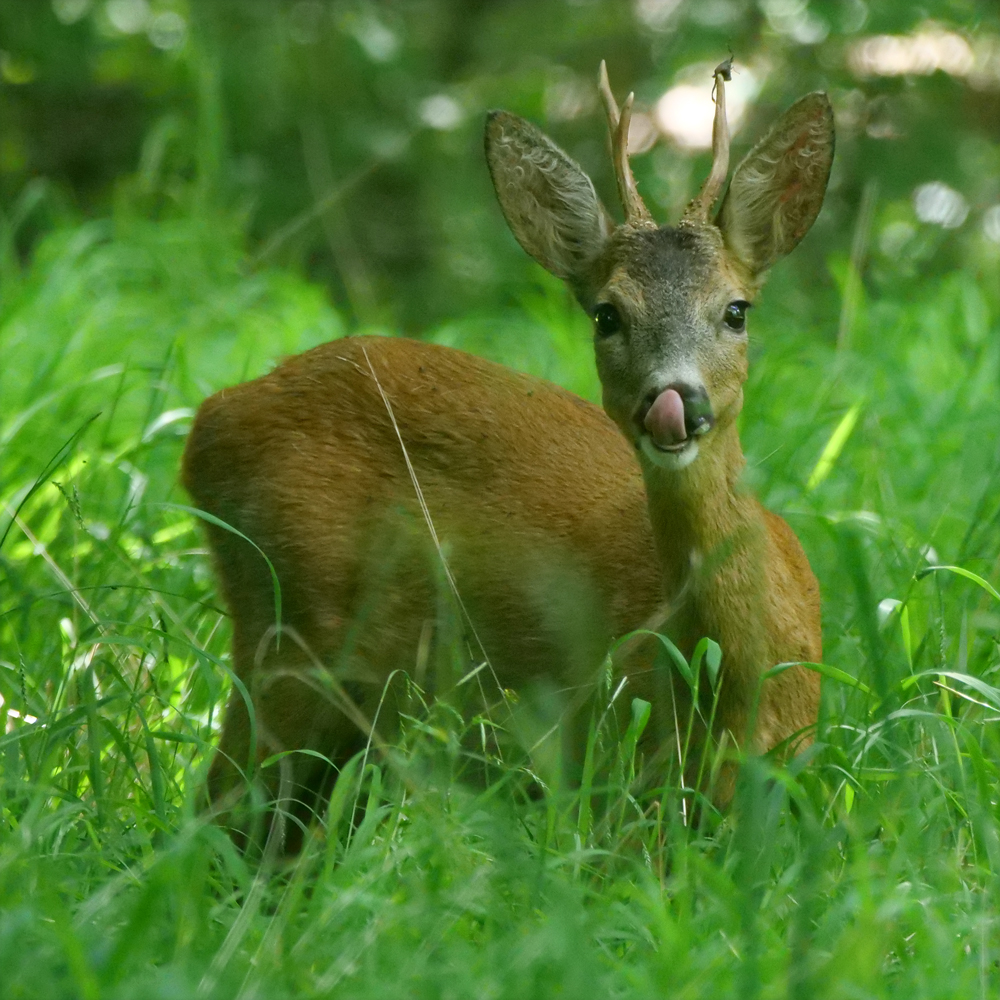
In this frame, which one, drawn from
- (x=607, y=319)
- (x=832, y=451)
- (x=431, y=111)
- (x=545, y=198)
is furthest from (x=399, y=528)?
(x=431, y=111)

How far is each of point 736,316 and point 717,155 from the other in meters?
0.35

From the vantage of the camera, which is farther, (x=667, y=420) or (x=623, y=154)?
(x=623, y=154)

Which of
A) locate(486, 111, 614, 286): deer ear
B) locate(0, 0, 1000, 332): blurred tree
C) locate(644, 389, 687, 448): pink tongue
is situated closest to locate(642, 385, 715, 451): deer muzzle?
locate(644, 389, 687, 448): pink tongue

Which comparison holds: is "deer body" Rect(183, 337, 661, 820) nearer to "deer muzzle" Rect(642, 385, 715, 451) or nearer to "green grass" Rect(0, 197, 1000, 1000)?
"green grass" Rect(0, 197, 1000, 1000)

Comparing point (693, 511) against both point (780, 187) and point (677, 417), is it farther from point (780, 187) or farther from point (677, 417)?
point (780, 187)

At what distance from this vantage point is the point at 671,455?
10.5 ft

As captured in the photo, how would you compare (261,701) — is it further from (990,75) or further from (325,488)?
(990,75)

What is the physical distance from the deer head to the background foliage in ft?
0.80

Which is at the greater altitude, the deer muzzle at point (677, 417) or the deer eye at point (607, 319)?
the deer eye at point (607, 319)

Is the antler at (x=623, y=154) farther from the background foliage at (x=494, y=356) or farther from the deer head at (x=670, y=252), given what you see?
the background foliage at (x=494, y=356)

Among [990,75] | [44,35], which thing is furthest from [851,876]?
[44,35]

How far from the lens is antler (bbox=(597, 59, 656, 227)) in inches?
136

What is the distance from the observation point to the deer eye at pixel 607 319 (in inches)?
138

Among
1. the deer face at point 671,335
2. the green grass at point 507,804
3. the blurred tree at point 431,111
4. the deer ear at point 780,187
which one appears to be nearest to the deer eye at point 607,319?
the deer face at point 671,335
